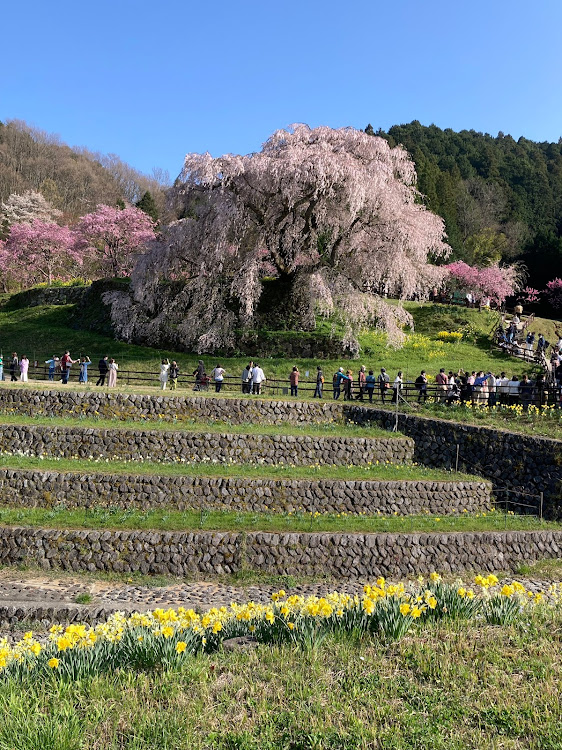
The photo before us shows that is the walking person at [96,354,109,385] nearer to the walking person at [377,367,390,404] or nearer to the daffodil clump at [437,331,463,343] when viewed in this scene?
the walking person at [377,367,390,404]

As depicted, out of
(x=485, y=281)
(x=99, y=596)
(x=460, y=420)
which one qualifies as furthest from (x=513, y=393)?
(x=485, y=281)

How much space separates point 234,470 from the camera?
49.3 feet

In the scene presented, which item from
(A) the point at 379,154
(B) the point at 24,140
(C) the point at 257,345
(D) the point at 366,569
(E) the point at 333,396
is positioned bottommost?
(D) the point at 366,569

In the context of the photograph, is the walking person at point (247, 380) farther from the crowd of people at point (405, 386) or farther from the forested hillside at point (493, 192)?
the forested hillside at point (493, 192)

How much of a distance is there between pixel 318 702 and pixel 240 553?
740 centimetres

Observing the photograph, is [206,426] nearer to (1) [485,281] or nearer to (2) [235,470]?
(2) [235,470]

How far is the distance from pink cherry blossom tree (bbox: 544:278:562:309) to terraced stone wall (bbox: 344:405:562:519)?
120 feet

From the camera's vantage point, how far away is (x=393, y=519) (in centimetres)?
1329

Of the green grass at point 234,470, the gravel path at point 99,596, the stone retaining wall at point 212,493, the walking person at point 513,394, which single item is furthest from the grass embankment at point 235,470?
the walking person at point 513,394

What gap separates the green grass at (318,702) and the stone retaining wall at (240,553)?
647cm

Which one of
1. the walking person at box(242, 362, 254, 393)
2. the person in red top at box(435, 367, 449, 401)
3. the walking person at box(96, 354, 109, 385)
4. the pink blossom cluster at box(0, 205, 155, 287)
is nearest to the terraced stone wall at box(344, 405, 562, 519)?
the person in red top at box(435, 367, 449, 401)

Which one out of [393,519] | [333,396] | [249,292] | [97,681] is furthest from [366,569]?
[249,292]

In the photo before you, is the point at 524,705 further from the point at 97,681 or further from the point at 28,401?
the point at 28,401

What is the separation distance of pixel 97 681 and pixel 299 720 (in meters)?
1.67
